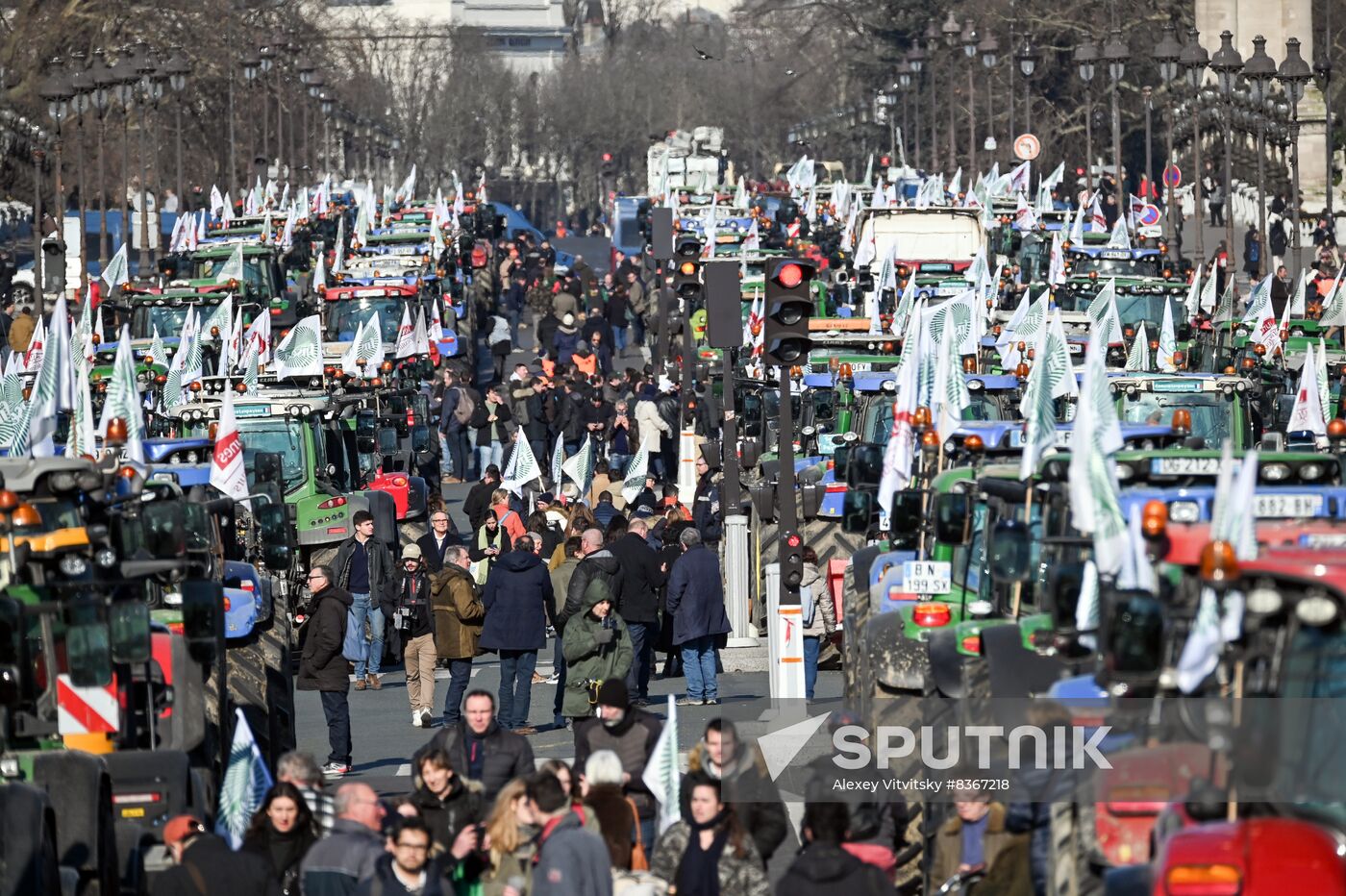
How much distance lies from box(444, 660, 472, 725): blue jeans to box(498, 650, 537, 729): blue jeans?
246 mm

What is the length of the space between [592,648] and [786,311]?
2.67 meters

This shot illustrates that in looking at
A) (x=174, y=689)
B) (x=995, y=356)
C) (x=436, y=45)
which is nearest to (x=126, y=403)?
(x=174, y=689)

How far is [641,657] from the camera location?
22.2 m

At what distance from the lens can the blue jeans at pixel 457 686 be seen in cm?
2091

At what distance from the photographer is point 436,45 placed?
5487 inches

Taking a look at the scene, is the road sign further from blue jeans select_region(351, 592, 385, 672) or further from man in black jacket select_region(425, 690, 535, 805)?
man in black jacket select_region(425, 690, 535, 805)

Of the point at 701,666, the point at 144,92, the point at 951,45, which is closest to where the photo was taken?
the point at 701,666

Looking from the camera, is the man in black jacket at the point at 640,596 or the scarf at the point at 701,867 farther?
the man in black jacket at the point at 640,596

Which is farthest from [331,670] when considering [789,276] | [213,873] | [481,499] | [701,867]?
[481,499]

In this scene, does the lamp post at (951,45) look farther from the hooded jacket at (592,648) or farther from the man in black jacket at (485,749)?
the man in black jacket at (485,749)

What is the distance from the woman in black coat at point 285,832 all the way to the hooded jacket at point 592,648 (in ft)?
21.3

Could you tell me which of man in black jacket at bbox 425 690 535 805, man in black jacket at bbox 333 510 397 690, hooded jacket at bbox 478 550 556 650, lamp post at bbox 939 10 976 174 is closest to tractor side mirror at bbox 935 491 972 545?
man in black jacket at bbox 425 690 535 805

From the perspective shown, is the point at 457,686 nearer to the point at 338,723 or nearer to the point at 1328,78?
the point at 338,723

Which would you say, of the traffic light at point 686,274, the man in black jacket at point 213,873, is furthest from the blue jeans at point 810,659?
the man in black jacket at point 213,873
